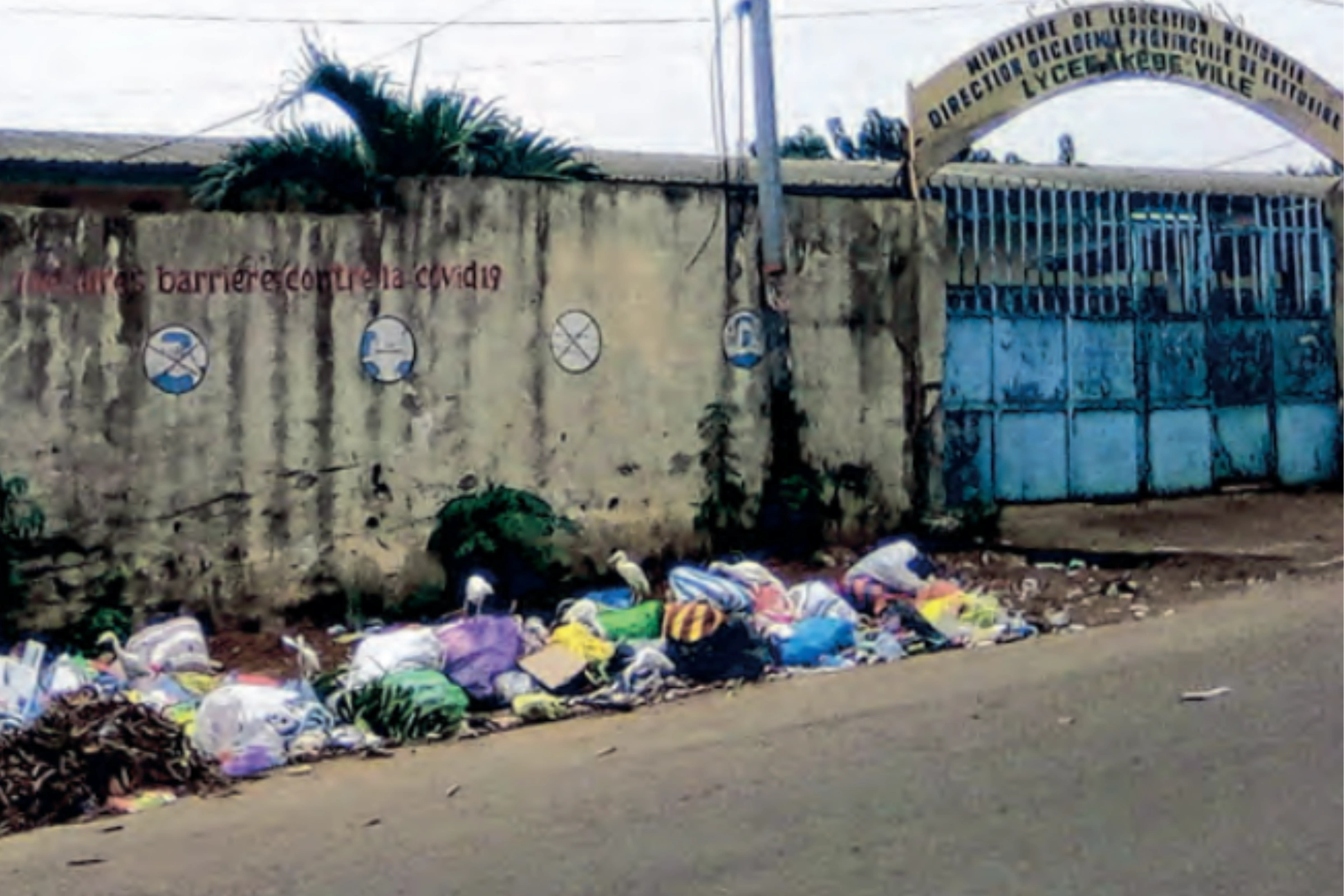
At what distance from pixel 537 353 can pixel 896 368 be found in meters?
2.46

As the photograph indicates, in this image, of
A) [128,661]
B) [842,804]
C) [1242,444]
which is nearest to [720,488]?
[128,661]

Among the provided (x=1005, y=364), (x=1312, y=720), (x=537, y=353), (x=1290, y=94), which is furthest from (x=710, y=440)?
(x=1290, y=94)

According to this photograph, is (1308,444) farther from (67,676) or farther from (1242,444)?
(67,676)

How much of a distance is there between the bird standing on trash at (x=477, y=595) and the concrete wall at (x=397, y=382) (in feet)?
1.78

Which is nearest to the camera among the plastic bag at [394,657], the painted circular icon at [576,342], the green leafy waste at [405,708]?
the green leafy waste at [405,708]

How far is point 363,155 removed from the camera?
9367mm

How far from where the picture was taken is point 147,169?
44.6ft

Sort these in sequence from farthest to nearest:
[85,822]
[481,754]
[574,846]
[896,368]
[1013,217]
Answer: [1013,217]
[896,368]
[481,754]
[85,822]
[574,846]

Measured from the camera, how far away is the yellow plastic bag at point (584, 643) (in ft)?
25.9

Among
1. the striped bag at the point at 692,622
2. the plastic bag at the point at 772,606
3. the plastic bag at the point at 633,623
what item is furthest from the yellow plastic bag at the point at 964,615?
the plastic bag at the point at 633,623

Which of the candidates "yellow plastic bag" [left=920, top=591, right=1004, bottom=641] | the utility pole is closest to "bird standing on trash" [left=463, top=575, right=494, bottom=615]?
"yellow plastic bag" [left=920, top=591, right=1004, bottom=641]

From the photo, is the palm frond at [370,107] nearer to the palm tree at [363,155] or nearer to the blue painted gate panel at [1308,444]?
the palm tree at [363,155]

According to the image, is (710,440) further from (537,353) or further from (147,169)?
(147,169)

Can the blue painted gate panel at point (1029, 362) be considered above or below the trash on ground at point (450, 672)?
above
